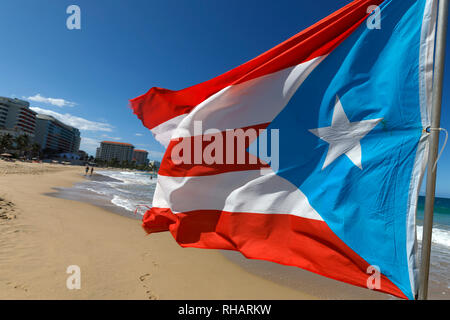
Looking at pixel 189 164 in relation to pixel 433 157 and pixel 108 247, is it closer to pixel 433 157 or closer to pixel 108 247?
pixel 433 157

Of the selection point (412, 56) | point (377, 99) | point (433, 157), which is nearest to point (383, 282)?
point (433, 157)

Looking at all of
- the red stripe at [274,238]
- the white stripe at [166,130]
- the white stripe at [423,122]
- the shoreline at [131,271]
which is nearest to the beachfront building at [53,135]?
the shoreline at [131,271]

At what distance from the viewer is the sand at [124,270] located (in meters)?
3.99

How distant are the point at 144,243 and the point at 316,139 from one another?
6546 mm

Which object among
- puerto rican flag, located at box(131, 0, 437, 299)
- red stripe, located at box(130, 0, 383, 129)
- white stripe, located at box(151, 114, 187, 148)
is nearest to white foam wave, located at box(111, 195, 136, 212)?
white stripe, located at box(151, 114, 187, 148)

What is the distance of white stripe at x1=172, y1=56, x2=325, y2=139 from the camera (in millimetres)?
2443

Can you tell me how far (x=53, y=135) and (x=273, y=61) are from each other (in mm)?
178117

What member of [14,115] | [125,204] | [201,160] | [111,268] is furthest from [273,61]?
[14,115]

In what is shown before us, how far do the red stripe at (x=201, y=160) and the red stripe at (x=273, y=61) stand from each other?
534 millimetres

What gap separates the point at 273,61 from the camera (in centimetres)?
248

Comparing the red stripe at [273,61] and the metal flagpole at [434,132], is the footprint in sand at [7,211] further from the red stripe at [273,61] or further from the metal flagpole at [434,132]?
the metal flagpole at [434,132]

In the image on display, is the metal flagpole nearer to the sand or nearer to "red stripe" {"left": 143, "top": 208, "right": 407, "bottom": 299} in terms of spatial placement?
"red stripe" {"left": 143, "top": 208, "right": 407, "bottom": 299}

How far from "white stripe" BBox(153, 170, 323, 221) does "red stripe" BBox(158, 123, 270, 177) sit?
0.22 ft
